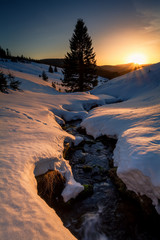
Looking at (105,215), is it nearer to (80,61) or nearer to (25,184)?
(25,184)

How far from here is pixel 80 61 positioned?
17.4 meters

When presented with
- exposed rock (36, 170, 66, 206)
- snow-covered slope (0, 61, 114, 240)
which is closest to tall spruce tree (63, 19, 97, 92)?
snow-covered slope (0, 61, 114, 240)

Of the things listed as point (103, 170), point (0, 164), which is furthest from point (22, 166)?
point (103, 170)

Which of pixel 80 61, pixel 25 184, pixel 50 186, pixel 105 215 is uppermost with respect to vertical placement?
pixel 80 61

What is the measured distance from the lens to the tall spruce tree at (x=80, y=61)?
16750 mm

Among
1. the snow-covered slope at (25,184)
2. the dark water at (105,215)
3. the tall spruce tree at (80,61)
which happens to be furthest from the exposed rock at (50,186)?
the tall spruce tree at (80,61)

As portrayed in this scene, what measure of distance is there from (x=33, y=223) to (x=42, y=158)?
5.34 feet

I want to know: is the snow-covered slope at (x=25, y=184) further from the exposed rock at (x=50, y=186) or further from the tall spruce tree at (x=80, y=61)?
the tall spruce tree at (x=80, y=61)

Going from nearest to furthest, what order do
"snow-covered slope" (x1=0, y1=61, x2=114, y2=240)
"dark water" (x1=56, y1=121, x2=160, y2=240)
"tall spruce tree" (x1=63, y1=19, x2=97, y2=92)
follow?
"snow-covered slope" (x1=0, y1=61, x2=114, y2=240) < "dark water" (x1=56, y1=121, x2=160, y2=240) < "tall spruce tree" (x1=63, y1=19, x2=97, y2=92)

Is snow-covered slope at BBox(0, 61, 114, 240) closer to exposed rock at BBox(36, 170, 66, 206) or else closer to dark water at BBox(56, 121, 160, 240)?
exposed rock at BBox(36, 170, 66, 206)

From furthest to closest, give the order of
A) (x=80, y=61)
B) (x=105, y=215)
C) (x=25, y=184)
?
(x=80, y=61), (x=105, y=215), (x=25, y=184)


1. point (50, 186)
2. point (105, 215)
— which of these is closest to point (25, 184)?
point (50, 186)

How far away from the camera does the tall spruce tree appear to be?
1675 cm

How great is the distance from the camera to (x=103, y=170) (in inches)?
179
